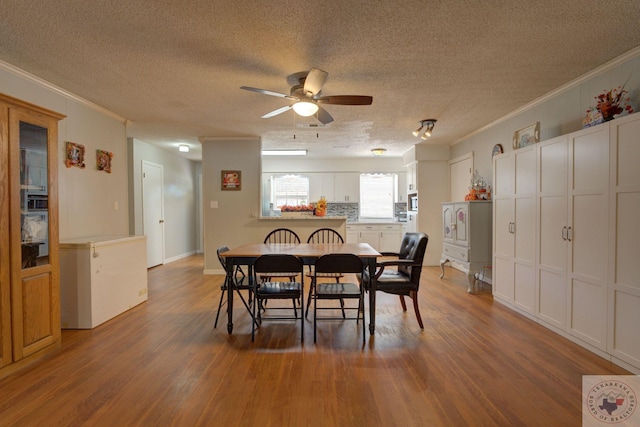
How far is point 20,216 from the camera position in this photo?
228cm

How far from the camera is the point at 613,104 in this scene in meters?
2.47

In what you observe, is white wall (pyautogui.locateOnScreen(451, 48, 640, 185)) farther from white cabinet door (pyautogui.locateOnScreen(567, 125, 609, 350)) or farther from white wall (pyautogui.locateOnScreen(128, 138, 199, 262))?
white wall (pyautogui.locateOnScreen(128, 138, 199, 262))

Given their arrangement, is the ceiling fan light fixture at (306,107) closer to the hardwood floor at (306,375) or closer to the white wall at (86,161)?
the hardwood floor at (306,375)

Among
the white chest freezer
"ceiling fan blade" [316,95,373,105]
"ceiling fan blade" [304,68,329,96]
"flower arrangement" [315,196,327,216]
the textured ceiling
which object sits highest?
the textured ceiling

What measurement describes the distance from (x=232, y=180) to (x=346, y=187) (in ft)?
9.71

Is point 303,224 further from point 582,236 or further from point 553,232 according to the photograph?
point 582,236

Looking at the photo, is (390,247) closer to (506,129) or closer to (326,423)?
(506,129)

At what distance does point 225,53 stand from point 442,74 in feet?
6.29

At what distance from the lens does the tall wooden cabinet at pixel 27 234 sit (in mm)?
2164

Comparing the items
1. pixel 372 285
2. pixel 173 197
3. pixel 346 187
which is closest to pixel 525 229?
pixel 372 285

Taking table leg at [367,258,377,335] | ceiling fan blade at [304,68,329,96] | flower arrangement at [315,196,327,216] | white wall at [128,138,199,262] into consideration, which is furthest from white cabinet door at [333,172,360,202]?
ceiling fan blade at [304,68,329,96]

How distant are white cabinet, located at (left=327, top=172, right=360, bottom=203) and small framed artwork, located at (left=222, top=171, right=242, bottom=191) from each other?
2.70 metres

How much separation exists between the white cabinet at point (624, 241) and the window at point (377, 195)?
5248 millimetres

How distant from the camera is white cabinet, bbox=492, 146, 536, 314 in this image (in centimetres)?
328
